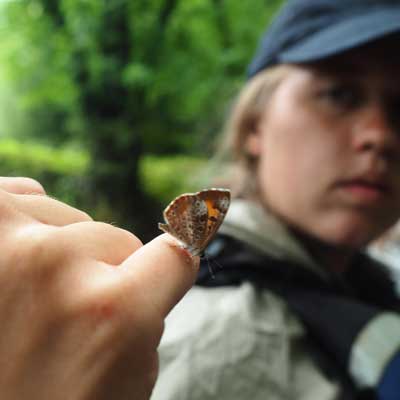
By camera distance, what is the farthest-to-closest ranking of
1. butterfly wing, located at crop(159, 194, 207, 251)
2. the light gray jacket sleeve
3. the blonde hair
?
the blonde hair
the light gray jacket sleeve
butterfly wing, located at crop(159, 194, 207, 251)

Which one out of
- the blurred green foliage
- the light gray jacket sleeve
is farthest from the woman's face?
the blurred green foliage

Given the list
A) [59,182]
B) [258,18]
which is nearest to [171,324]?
[59,182]

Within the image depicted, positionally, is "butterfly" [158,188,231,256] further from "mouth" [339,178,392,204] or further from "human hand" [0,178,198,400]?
"mouth" [339,178,392,204]

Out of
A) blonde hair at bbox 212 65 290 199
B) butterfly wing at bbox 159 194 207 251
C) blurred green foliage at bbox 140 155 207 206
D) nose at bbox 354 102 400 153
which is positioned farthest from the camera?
blurred green foliage at bbox 140 155 207 206

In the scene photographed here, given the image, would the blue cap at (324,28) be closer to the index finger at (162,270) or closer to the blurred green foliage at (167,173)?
the index finger at (162,270)

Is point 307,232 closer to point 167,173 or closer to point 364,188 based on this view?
point 364,188


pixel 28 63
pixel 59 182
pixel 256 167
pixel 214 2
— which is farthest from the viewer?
pixel 214 2

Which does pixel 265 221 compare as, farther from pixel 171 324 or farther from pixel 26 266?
pixel 26 266
